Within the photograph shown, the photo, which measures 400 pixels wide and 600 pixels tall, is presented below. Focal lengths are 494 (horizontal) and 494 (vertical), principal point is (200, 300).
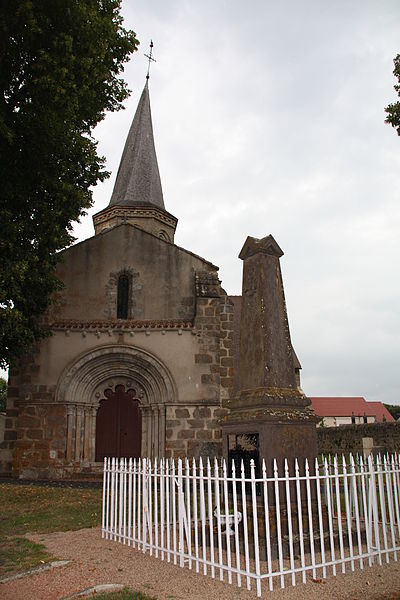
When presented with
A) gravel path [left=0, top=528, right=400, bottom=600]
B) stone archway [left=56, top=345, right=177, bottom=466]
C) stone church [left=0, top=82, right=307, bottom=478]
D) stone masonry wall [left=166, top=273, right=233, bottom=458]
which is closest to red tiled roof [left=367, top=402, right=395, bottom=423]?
stone masonry wall [left=166, top=273, right=233, bottom=458]

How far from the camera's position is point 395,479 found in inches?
241

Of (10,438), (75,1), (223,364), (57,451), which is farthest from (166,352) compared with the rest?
(75,1)

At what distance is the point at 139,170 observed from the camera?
24703mm

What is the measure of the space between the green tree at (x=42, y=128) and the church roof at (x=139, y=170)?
35.6 ft

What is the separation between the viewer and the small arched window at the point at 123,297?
52.2 feet

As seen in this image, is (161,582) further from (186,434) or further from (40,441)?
(40,441)

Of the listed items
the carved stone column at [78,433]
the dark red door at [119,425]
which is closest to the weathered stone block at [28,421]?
the carved stone column at [78,433]

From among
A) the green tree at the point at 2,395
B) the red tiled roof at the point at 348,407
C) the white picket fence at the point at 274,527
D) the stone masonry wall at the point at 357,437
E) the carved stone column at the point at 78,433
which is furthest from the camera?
the red tiled roof at the point at 348,407

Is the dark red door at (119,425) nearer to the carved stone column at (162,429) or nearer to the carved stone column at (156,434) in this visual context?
the carved stone column at (156,434)

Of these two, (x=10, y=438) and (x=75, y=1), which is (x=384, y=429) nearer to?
(x=10, y=438)

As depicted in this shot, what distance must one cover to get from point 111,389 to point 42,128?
8.39m

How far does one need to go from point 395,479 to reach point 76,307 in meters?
11.6

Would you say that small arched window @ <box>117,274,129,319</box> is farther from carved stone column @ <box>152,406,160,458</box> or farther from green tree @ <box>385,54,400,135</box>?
green tree @ <box>385,54,400,135</box>

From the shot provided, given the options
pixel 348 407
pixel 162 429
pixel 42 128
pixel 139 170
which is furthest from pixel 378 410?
pixel 42 128
